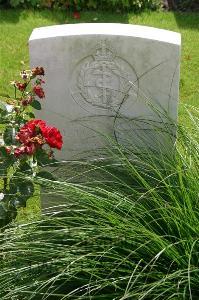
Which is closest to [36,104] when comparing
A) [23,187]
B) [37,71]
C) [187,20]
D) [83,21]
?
[37,71]

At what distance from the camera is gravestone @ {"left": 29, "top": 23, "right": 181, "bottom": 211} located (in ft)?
11.1

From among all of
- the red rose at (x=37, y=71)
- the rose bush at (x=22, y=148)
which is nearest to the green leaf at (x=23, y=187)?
the rose bush at (x=22, y=148)

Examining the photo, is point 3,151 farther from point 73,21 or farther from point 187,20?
point 187,20

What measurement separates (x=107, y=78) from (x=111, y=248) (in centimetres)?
111

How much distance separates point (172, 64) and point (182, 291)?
1.22m

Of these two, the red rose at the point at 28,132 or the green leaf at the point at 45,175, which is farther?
the green leaf at the point at 45,175

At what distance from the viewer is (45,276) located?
9.37 feet

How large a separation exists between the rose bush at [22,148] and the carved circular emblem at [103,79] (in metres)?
0.24

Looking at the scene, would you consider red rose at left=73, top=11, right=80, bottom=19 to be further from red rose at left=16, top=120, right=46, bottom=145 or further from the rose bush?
red rose at left=16, top=120, right=46, bottom=145

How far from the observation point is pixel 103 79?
3.51 meters

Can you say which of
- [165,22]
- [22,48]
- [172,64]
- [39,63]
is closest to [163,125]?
[172,64]

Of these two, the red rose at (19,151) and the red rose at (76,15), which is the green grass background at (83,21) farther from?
the red rose at (19,151)

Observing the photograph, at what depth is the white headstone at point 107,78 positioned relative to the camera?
11.1 ft

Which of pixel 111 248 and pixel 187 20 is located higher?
pixel 187 20
